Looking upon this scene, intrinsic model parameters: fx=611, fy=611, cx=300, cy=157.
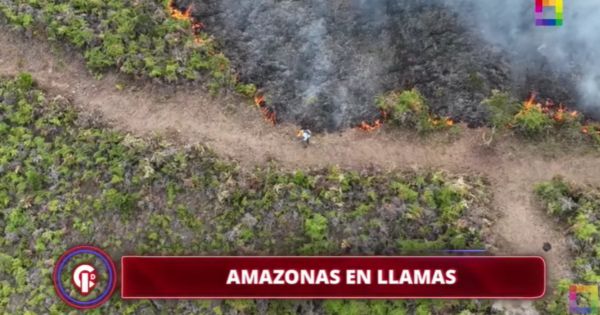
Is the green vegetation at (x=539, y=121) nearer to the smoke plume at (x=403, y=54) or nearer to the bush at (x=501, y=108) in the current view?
the bush at (x=501, y=108)

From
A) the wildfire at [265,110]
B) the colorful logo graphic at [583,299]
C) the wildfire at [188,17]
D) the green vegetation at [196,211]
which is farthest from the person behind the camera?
the wildfire at [188,17]

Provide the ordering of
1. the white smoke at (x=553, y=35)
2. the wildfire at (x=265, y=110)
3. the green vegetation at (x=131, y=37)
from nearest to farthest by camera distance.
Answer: the white smoke at (x=553, y=35), the wildfire at (x=265, y=110), the green vegetation at (x=131, y=37)

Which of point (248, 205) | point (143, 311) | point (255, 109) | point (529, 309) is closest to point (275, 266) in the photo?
point (248, 205)

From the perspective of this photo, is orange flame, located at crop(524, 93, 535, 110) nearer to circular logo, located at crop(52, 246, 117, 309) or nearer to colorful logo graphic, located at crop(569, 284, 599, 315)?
colorful logo graphic, located at crop(569, 284, 599, 315)

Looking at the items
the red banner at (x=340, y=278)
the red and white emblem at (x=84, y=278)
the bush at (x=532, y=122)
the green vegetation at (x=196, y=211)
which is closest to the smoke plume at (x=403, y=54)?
the bush at (x=532, y=122)

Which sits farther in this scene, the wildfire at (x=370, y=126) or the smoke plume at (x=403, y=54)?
the smoke plume at (x=403, y=54)

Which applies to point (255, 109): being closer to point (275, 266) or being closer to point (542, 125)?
point (275, 266)

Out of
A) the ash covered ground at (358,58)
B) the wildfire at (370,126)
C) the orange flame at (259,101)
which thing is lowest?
the wildfire at (370,126)
